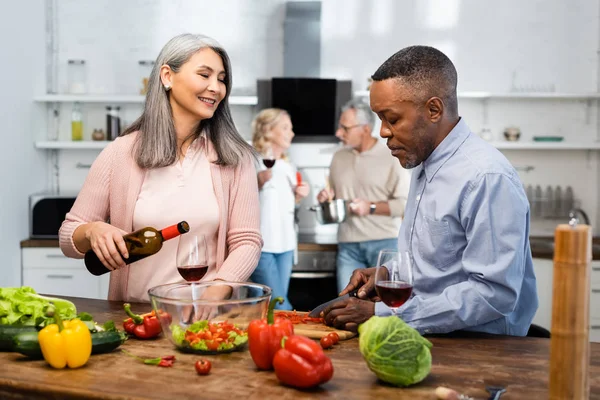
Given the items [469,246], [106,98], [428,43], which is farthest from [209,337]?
[428,43]

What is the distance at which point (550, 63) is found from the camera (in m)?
5.87

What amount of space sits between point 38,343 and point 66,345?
0.11 metres

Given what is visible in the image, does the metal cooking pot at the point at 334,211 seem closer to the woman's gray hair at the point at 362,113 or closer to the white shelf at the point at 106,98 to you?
the woman's gray hair at the point at 362,113

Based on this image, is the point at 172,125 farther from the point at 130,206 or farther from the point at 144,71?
the point at 144,71

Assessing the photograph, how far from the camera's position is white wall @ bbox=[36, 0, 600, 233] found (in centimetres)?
585

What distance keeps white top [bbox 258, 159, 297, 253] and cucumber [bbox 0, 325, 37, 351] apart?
2765 mm

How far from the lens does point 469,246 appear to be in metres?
2.00

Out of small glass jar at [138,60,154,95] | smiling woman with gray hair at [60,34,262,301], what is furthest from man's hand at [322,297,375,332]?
small glass jar at [138,60,154,95]

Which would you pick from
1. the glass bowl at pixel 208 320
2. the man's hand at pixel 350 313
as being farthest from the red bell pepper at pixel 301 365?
the man's hand at pixel 350 313

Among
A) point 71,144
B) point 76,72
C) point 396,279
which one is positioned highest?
point 76,72

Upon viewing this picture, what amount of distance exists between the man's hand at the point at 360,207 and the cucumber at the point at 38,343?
2883 millimetres

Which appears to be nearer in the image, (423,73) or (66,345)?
(66,345)

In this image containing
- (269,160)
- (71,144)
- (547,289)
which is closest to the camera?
(269,160)

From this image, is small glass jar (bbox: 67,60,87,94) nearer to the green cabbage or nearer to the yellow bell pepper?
the yellow bell pepper
